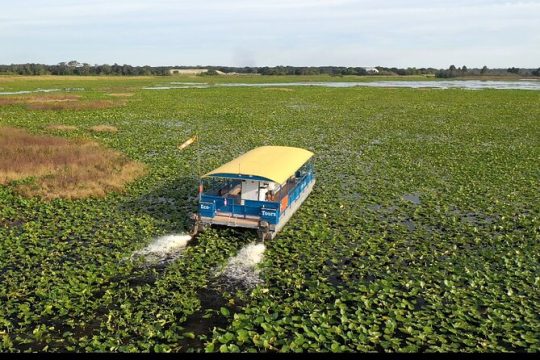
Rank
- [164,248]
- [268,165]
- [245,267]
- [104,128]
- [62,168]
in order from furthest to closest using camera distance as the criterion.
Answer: [104,128] → [62,168] → [268,165] → [164,248] → [245,267]

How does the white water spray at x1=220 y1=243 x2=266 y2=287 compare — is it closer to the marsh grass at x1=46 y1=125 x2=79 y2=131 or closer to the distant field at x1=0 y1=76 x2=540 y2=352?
the distant field at x1=0 y1=76 x2=540 y2=352

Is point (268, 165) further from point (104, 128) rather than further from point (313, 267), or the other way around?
point (104, 128)

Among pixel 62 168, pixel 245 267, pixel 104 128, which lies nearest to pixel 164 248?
pixel 245 267

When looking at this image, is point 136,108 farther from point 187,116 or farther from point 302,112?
point 302,112

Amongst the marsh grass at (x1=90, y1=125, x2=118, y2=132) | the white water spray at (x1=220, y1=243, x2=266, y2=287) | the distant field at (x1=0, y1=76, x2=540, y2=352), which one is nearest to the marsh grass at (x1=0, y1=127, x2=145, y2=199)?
the distant field at (x1=0, y1=76, x2=540, y2=352)

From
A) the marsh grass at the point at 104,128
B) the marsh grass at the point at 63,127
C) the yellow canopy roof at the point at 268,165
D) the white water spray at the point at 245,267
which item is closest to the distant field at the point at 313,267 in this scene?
the white water spray at the point at 245,267

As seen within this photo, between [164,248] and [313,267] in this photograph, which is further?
[164,248]
